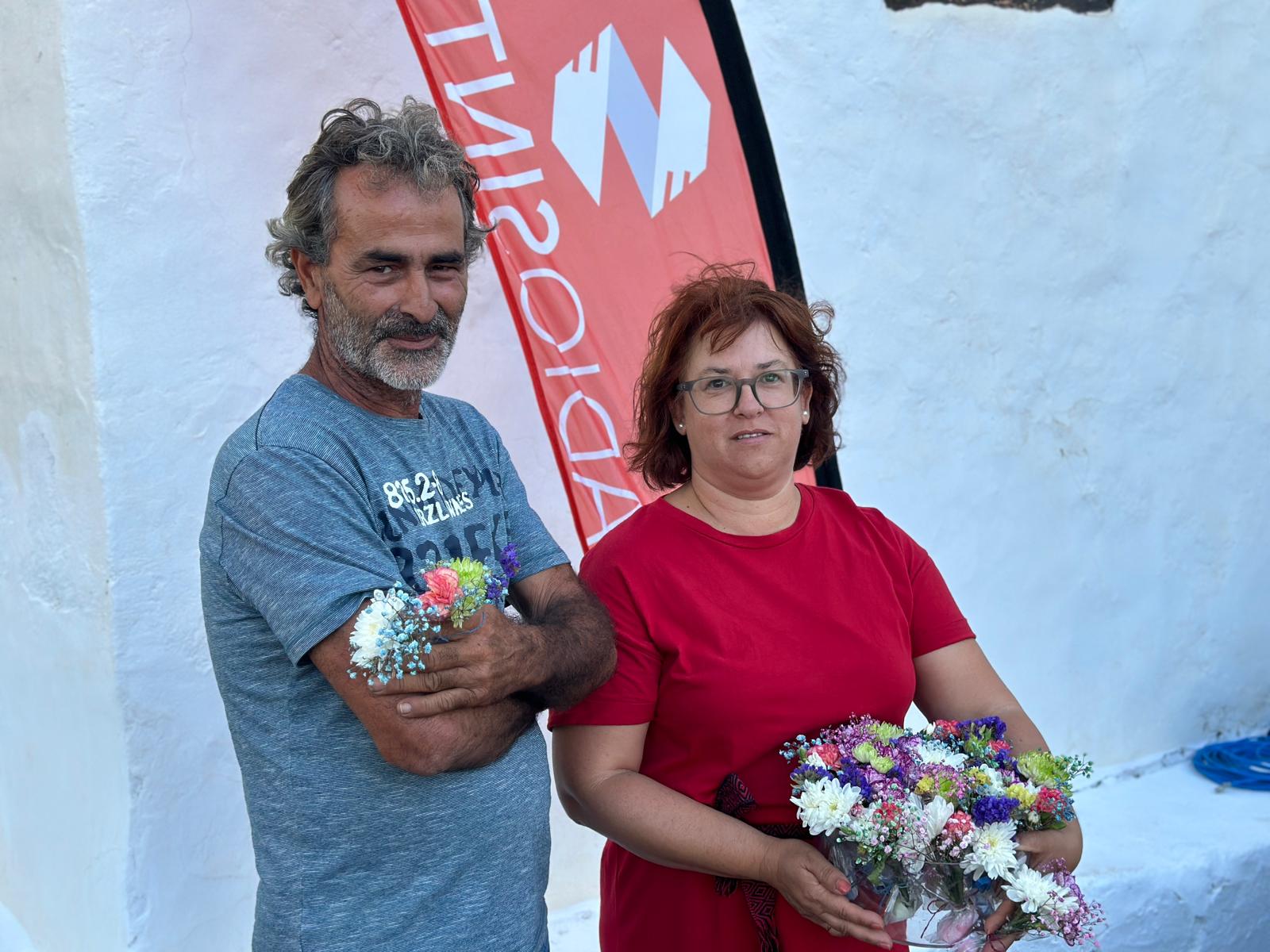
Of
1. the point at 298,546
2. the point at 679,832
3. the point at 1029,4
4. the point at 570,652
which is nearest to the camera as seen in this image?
the point at 298,546

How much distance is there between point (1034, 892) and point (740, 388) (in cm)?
105

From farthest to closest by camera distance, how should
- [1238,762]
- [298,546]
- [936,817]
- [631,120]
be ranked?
[1238,762], [631,120], [936,817], [298,546]

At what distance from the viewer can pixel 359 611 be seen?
1864 mm

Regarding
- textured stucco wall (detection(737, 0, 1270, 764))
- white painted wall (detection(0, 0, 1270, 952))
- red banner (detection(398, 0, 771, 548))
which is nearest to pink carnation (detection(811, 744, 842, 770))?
red banner (detection(398, 0, 771, 548))

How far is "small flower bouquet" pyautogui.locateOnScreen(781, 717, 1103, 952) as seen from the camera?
6.57ft

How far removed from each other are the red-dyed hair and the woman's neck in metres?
0.12

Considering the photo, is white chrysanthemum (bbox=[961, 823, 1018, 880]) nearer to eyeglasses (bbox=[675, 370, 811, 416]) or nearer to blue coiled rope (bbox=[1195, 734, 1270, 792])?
eyeglasses (bbox=[675, 370, 811, 416])

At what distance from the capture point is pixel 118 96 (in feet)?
10.0

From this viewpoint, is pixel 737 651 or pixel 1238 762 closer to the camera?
pixel 737 651

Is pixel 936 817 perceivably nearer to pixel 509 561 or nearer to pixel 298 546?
pixel 509 561

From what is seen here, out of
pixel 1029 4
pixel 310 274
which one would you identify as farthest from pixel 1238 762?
pixel 310 274

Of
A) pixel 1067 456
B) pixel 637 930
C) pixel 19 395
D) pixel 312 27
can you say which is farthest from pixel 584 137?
pixel 1067 456

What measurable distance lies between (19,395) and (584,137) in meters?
1.65

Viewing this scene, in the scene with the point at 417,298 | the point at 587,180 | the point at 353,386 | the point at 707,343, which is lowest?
the point at 707,343
